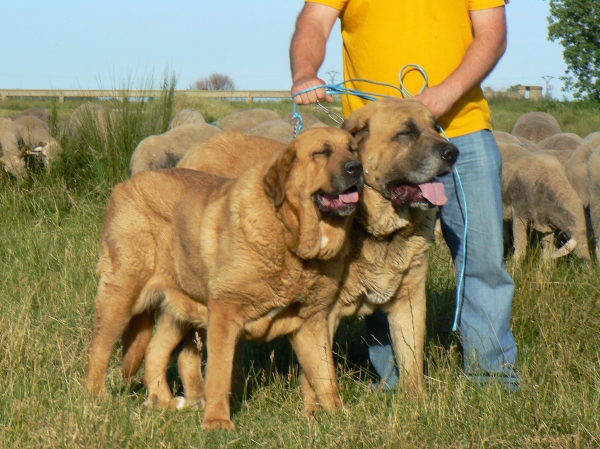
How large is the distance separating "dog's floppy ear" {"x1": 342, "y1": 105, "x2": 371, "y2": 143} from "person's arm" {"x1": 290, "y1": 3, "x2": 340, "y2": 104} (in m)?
0.43

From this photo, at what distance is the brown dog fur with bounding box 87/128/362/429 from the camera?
4.24 m

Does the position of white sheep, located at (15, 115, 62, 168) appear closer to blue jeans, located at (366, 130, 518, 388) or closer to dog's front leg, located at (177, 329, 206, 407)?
dog's front leg, located at (177, 329, 206, 407)

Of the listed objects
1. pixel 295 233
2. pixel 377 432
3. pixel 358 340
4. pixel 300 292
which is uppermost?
pixel 295 233

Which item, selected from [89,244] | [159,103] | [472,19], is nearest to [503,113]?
[159,103]

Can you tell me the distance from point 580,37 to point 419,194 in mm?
29714

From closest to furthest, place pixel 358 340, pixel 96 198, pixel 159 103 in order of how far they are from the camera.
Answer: pixel 358 340 < pixel 96 198 < pixel 159 103

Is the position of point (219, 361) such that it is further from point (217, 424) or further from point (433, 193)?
point (433, 193)

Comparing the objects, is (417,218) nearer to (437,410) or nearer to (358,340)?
(437,410)

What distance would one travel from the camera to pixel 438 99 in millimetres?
4648

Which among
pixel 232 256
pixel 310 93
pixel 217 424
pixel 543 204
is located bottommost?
pixel 217 424

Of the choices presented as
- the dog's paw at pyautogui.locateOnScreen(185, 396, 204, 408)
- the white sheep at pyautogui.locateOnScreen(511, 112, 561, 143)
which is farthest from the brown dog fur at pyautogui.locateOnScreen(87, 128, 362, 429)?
the white sheep at pyautogui.locateOnScreen(511, 112, 561, 143)

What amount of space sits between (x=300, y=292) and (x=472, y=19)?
2.06m

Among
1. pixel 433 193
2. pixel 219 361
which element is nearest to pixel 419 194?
pixel 433 193

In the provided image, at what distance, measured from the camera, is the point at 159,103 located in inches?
488
